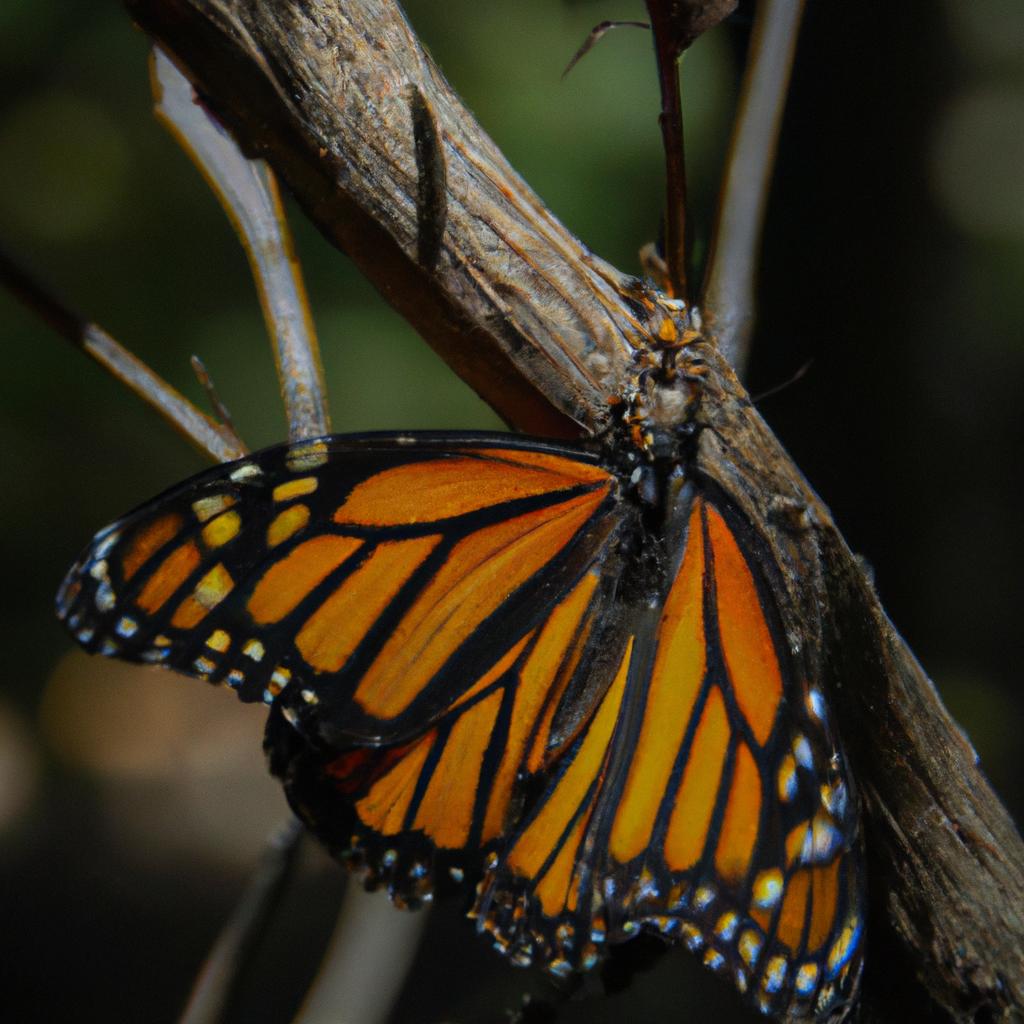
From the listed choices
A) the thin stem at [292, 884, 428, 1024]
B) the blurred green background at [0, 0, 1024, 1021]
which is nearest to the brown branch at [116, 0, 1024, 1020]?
the thin stem at [292, 884, 428, 1024]

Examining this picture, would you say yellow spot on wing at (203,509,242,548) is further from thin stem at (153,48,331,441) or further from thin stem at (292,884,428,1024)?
thin stem at (292,884,428,1024)

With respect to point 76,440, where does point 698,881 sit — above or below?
below

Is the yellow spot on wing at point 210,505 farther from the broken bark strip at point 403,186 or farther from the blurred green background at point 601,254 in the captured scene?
the blurred green background at point 601,254

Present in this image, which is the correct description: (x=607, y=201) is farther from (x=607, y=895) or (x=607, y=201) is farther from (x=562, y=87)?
(x=607, y=895)

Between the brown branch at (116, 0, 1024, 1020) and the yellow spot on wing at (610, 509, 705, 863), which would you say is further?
the yellow spot on wing at (610, 509, 705, 863)

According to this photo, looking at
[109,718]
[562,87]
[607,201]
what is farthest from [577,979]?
[109,718]

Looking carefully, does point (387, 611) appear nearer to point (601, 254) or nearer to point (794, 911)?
point (794, 911)

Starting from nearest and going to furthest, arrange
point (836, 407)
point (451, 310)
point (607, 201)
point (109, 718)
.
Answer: point (451, 310)
point (607, 201)
point (836, 407)
point (109, 718)
